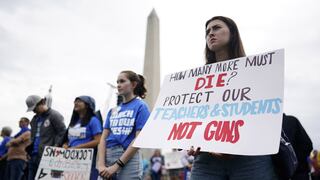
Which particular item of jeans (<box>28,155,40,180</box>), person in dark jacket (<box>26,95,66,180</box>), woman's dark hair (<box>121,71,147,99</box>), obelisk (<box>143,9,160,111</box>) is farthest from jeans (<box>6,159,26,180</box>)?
obelisk (<box>143,9,160,111</box>)

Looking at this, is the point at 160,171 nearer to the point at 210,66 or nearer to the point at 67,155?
the point at 67,155

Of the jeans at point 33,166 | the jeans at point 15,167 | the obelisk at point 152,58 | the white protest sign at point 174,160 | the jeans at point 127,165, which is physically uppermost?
the obelisk at point 152,58

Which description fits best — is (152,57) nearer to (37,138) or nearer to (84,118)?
(37,138)

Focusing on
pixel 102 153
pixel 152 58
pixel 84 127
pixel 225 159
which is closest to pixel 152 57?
pixel 152 58

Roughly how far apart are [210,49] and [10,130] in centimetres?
648

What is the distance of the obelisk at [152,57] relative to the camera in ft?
58.2

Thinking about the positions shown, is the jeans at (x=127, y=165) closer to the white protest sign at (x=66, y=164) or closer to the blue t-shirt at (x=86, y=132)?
the white protest sign at (x=66, y=164)

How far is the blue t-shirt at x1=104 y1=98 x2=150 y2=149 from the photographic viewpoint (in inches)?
105

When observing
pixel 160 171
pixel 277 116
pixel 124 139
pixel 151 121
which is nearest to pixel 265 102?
pixel 277 116

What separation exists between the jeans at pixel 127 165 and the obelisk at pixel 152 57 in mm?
14950

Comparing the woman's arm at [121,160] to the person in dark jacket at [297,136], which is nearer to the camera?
the person in dark jacket at [297,136]

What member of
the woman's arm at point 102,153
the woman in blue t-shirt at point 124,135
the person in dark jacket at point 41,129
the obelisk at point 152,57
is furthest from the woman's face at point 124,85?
the obelisk at point 152,57

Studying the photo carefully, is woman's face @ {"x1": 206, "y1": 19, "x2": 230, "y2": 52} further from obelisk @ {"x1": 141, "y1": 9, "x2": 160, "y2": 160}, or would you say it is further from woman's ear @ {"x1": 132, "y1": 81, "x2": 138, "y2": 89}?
obelisk @ {"x1": 141, "y1": 9, "x2": 160, "y2": 160}

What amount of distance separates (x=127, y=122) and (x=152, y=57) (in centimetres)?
1524
